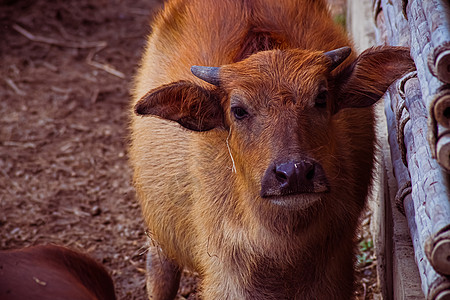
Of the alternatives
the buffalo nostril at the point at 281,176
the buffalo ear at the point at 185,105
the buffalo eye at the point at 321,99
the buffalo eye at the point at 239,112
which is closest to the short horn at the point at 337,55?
the buffalo eye at the point at 321,99

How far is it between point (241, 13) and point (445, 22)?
1.58 metres

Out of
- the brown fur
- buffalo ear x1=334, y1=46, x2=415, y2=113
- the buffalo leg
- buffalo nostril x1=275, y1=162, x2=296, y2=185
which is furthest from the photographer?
the buffalo leg

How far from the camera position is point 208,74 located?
354 centimetres

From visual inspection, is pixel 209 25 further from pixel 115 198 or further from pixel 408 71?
pixel 115 198

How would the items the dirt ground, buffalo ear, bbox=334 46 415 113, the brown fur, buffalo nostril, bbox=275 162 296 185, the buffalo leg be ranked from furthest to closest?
the dirt ground, the buffalo leg, buffalo ear, bbox=334 46 415 113, the brown fur, buffalo nostril, bbox=275 162 296 185

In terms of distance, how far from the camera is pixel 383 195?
456 cm

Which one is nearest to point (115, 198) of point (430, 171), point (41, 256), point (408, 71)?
point (41, 256)

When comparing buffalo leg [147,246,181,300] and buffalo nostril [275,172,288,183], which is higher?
buffalo nostril [275,172,288,183]

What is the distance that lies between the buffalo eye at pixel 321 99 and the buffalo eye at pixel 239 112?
374 mm

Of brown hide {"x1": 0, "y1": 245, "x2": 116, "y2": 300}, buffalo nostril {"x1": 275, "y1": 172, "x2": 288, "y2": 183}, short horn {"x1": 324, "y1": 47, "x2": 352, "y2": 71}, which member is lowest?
brown hide {"x1": 0, "y1": 245, "x2": 116, "y2": 300}

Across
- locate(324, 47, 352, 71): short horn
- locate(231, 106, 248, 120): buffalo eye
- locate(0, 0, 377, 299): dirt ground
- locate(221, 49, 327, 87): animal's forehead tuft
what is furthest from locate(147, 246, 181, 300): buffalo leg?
locate(324, 47, 352, 71): short horn

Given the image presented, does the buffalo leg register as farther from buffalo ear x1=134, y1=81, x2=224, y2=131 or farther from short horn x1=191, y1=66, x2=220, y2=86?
short horn x1=191, y1=66, x2=220, y2=86

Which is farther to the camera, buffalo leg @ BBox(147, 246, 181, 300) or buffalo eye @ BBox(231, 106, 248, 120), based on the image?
buffalo leg @ BBox(147, 246, 181, 300)

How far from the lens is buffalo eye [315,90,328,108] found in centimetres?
343
